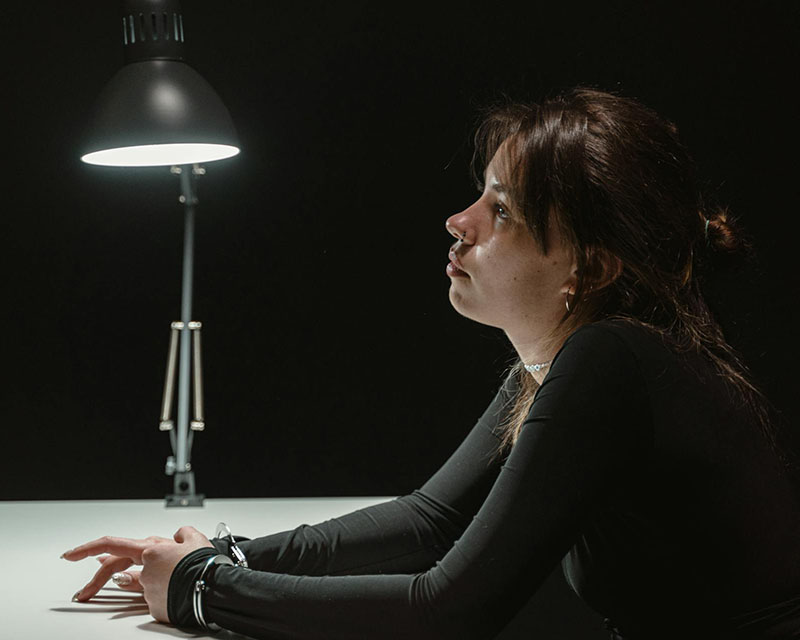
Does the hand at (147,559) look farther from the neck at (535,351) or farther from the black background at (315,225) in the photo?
the black background at (315,225)

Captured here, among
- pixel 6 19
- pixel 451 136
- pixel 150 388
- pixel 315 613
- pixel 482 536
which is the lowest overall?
pixel 150 388

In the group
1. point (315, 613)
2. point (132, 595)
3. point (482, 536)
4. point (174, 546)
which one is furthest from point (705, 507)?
point (132, 595)

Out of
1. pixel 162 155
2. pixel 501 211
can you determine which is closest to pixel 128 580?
pixel 501 211

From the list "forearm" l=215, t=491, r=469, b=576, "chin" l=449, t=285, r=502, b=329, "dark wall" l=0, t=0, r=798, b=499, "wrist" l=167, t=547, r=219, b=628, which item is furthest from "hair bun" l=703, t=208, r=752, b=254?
"dark wall" l=0, t=0, r=798, b=499

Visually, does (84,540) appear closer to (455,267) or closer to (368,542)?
(368,542)

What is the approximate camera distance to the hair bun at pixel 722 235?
1.25m

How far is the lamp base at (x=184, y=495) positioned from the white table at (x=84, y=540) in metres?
0.02

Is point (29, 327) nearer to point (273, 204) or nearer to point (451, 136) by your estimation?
point (273, 204)

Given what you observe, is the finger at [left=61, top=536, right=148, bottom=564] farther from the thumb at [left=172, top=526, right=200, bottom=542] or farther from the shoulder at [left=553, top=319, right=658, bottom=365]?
the shoulder at [left=553, top=319, right=658, bottom=365]

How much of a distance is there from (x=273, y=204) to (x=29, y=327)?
2.39ft

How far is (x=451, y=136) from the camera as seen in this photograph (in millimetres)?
2906

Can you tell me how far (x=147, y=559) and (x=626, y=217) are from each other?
2.13 feet

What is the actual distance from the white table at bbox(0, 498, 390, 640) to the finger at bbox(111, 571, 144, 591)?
0.4 inches

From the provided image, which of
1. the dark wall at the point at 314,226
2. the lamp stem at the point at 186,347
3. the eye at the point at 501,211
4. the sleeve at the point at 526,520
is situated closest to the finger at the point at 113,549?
the sleeve at the point at 526,520
